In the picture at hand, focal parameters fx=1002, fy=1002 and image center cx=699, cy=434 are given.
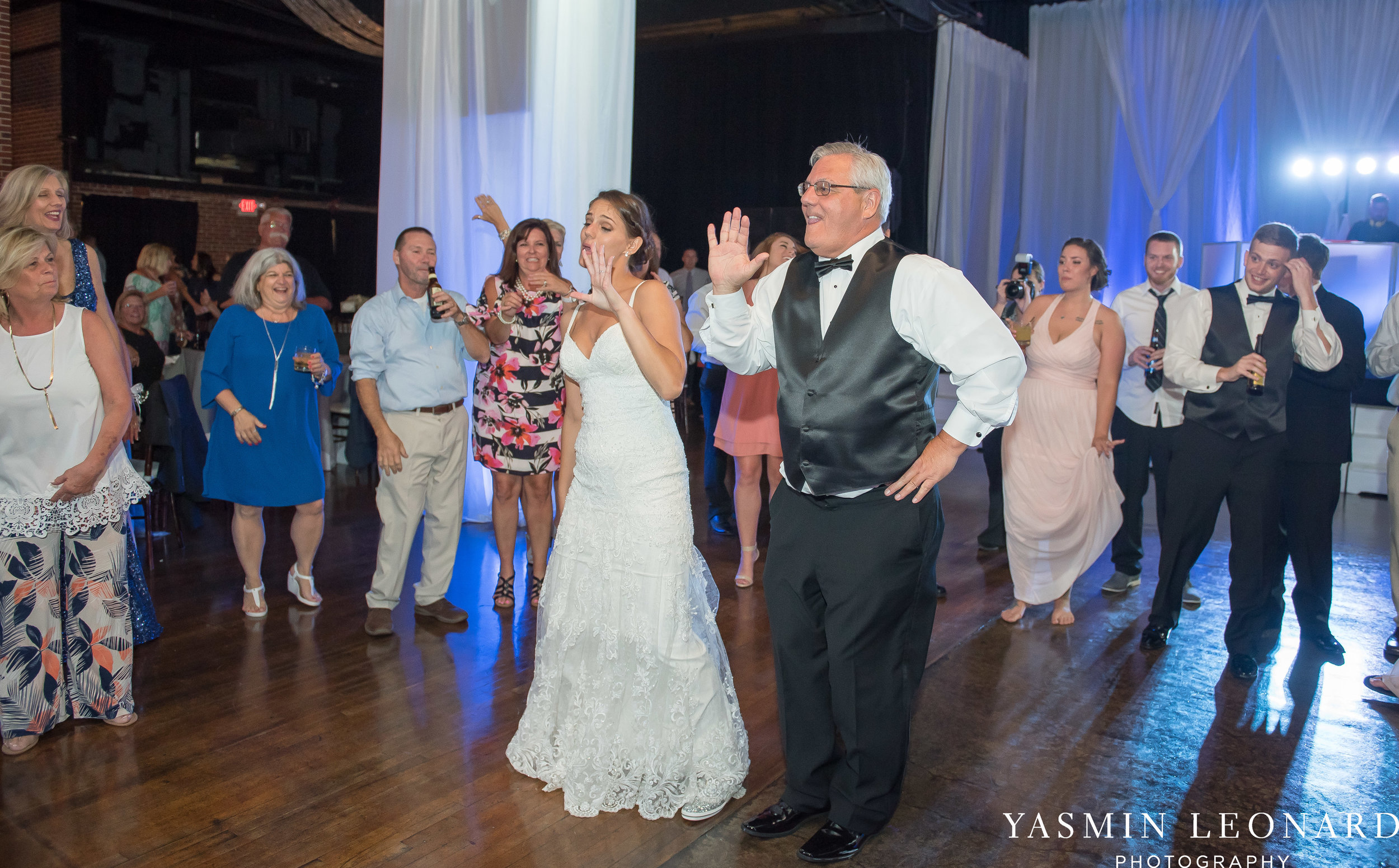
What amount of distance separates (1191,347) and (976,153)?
267 inches

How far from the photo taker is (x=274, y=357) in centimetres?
402

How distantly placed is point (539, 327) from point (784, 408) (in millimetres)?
1935

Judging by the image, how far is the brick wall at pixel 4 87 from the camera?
22.6ft

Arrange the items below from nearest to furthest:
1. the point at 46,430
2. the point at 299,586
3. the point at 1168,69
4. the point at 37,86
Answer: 1. the point at 46,430
2. the point at 299,586
3. the point at 1168,69
4. the point at 37,86

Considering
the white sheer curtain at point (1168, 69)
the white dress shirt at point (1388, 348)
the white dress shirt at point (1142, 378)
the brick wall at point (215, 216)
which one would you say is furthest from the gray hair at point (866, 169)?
the brick wall at point (215, 216)

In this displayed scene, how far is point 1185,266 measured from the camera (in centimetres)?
988

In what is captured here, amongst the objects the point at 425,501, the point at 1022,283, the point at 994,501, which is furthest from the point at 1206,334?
the point at 425,501

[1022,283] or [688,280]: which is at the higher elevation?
[688,280]

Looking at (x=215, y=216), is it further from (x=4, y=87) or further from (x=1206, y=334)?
(x=1206, y=334)

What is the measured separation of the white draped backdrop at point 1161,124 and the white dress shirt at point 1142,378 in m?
4.78

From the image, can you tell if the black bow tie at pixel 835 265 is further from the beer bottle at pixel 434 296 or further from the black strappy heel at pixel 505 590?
the black strappy heel at pixel 505 590

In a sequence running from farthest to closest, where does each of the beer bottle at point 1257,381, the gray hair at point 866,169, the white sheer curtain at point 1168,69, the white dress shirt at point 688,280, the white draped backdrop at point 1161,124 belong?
1. the white dress shirt at point 688,280
2. the white sheer curtain at point 1168,69
3. the white draped backdrop at point 1161,124
4. the beer bottle at point 1257,381
5. the gray hair at point 866,169

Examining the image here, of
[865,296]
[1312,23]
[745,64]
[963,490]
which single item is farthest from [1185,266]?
[865,296]

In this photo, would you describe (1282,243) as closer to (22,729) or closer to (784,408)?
(784,408)
